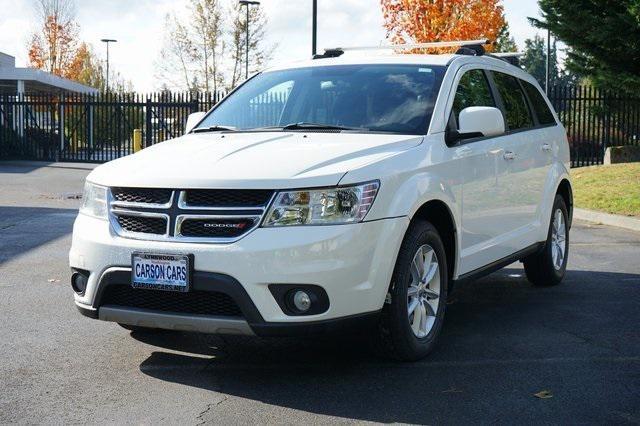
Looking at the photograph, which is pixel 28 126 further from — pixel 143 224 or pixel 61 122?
pixel 143 224

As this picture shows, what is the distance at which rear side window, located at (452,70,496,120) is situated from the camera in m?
6.40

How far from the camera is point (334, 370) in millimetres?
5410

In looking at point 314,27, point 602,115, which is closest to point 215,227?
point 314,27

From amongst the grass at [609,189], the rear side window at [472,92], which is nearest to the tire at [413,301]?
the rear side window at [472,92]

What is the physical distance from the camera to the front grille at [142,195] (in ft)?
16.5

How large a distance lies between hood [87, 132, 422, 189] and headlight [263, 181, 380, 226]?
54 mm

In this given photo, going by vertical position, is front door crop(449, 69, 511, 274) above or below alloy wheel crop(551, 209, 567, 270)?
above

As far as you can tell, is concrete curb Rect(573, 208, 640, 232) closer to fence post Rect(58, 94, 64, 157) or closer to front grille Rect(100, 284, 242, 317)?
front grille Rect(100, 284, 242, 317)

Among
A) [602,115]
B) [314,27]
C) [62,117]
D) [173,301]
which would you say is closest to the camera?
[173,301]

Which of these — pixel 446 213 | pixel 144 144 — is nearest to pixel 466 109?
pixel 446 213

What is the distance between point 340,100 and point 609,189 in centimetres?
1151

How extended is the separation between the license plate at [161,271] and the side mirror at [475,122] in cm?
209

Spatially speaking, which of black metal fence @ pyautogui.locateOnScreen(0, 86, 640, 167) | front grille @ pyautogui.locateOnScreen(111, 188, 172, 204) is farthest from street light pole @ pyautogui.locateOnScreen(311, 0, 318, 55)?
front grille @ pyautogui.locateOnScreen(111, 188, 172, 204)

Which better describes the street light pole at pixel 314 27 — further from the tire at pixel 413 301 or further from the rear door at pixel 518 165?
the tire at pixel 413 301
